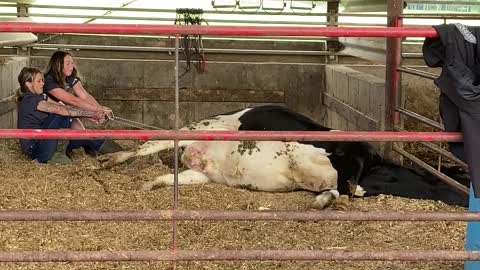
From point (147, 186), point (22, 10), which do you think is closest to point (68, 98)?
point (147, 186)

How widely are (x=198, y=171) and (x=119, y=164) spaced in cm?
84

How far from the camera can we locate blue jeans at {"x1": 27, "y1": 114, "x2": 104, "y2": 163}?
20.4 ft

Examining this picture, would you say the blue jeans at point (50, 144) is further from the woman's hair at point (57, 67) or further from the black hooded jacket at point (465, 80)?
the black hooded jacket at point (465, 80)

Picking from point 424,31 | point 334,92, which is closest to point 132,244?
point 424,31

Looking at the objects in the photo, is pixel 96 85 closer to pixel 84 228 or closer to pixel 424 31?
pixel 84 228

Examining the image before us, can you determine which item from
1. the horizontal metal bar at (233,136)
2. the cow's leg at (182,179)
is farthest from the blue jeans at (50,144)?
the horizontal metal bar at (233,136)

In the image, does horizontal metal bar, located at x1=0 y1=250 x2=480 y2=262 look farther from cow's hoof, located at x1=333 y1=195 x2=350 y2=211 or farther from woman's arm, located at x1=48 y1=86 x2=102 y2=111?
woman's arm, located at x1=48 y1=86 x2=102 y2=111

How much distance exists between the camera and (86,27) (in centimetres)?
275

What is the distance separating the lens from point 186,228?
4461mm

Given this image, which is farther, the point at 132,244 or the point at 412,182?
the point at 412,182

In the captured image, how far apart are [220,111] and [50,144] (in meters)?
3.31

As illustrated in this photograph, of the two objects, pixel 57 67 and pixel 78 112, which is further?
pixel 57 67

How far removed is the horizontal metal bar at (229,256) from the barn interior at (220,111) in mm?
994

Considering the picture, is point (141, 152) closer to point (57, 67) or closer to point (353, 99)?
point (57, 67)
